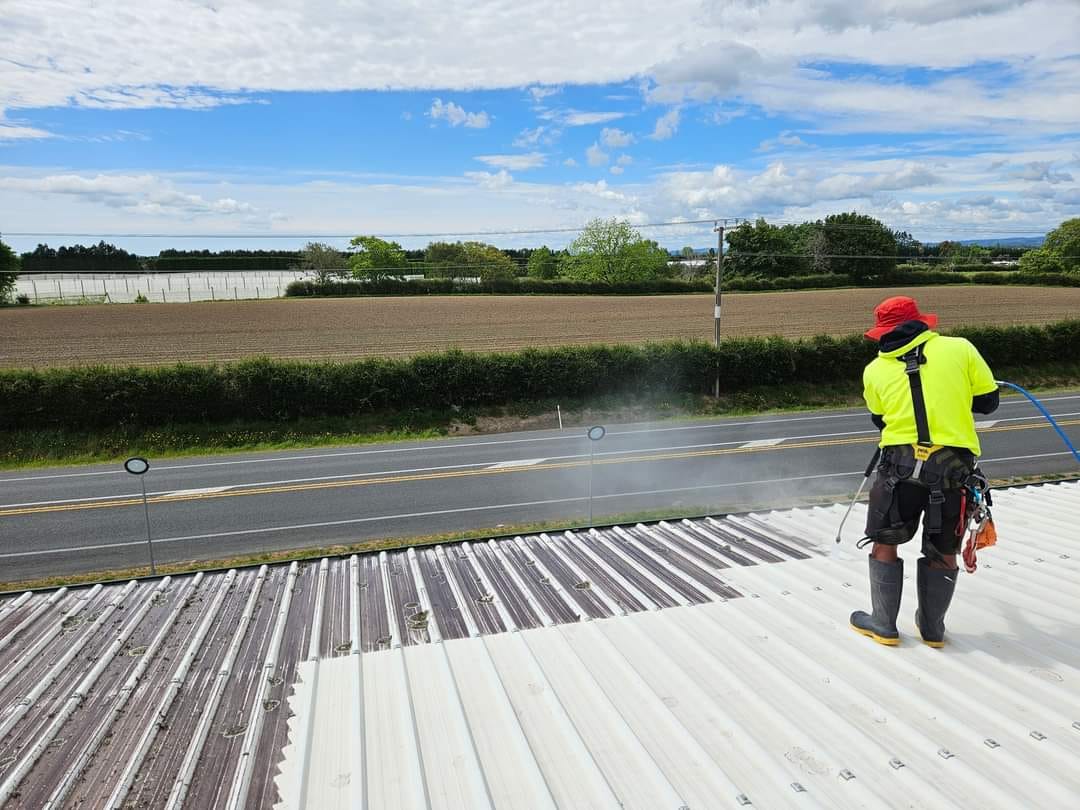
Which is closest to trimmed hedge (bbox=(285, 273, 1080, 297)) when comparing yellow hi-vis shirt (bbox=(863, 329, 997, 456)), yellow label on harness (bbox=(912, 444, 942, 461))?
yellow hi-vis shirt (bbox=(863, 329, 997, 456))

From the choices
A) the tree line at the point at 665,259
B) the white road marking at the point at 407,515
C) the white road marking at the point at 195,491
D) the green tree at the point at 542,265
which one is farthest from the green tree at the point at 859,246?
the white road marking at the point at 195,491

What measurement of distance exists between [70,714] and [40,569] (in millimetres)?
9087

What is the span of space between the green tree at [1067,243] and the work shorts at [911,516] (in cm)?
9540

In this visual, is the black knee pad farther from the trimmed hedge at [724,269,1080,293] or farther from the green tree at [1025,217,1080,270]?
the green tree at [1025,217,1080,270]

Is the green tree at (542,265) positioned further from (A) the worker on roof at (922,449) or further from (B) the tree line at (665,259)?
(A) the worker on roof at (922,449)

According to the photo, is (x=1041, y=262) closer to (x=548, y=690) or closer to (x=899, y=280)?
(x=899, y=280)

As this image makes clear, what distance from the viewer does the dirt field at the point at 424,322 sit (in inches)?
1433

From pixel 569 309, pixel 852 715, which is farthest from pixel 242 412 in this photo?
pixel 569 309

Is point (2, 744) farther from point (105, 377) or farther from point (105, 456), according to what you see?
point (105, 377)

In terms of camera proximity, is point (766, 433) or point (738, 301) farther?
point (738, 301)

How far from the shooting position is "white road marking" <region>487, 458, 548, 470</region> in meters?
16.5

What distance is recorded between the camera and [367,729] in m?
3.50

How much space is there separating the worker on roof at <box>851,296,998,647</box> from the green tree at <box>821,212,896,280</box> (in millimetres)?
83624

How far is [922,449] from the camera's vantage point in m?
3.71
